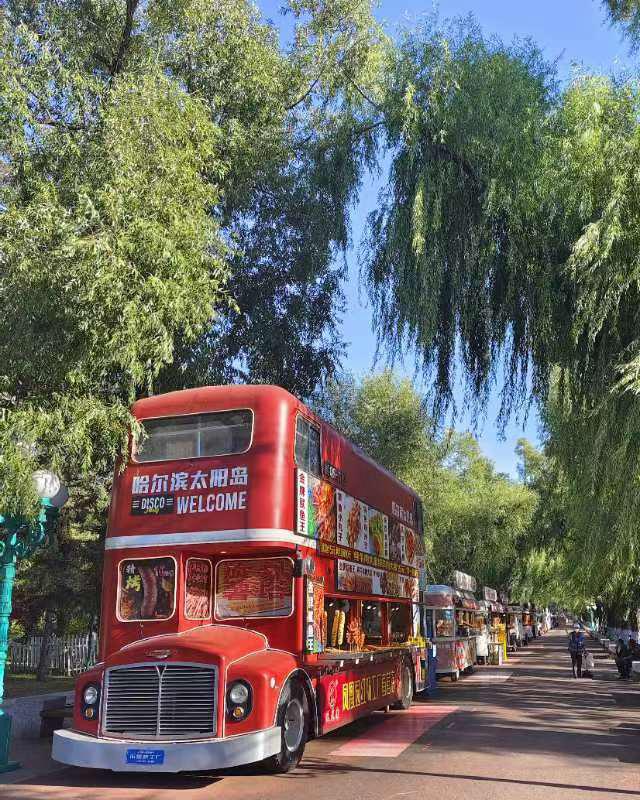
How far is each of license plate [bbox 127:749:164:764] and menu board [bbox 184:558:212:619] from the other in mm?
2151

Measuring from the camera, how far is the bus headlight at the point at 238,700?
8.69m

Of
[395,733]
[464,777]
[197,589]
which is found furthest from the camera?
[395,733]

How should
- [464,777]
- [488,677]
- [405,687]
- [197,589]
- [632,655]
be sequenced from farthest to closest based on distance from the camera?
1. [488,677]
2. [632,655]
3. [405,687]
4. [197,589]
5. [464,777]

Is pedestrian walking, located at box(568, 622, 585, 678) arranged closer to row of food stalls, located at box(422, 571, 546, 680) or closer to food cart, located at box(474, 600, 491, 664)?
row of food stalls, located at box(422, 571, 546, 680)

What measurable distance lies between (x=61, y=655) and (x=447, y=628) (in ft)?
41.0

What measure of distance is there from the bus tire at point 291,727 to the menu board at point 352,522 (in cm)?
281

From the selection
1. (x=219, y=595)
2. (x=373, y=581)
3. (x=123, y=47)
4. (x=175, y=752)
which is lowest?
(x=175, y=752)

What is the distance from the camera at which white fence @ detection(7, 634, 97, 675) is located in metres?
23.2

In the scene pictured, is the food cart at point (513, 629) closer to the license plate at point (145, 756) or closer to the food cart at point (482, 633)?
the food cart at point (482, 633)

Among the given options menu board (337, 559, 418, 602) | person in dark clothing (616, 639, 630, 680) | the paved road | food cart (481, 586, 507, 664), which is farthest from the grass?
food cart (481, 586, 507, 664)

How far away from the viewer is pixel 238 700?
877 centimetres

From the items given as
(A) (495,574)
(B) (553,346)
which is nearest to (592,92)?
(B) (553,346)

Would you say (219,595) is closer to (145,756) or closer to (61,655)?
(145,756)

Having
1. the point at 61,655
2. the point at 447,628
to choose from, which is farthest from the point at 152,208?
the point at 447,628
